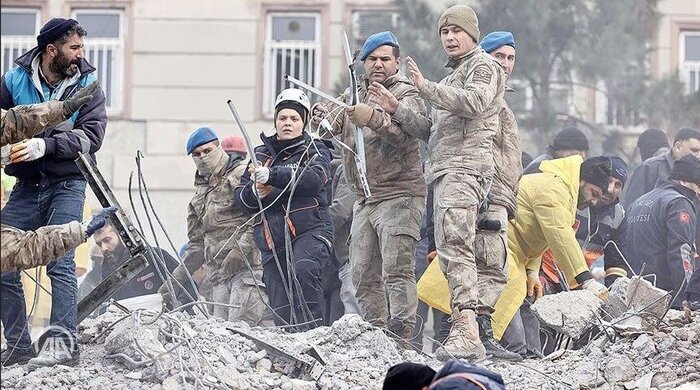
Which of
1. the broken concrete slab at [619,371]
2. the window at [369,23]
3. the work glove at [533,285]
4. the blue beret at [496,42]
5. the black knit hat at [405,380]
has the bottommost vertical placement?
the broken concrete slab at [619,371]

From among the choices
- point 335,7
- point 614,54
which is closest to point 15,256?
point 614,54

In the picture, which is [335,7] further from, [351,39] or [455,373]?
[455,373]

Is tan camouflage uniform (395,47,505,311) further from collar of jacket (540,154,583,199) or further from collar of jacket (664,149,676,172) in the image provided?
collar of jacket (664,149,676,172)

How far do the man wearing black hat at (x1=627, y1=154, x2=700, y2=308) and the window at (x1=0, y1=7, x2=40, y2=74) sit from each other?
12.0m

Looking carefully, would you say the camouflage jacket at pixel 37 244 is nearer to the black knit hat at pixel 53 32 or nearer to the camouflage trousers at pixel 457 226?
the black knit hat at pixel 53 32

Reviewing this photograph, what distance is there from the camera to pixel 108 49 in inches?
831

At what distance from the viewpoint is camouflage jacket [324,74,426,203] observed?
912cm

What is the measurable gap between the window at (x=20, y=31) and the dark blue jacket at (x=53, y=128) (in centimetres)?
1290

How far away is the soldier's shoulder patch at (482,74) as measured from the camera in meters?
8.77

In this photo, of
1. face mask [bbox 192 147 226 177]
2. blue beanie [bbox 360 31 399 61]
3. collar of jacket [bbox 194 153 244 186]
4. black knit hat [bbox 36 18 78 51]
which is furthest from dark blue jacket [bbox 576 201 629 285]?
black knit hat [bbox 36 18 78 51]

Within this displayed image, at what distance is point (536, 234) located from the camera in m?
9.57

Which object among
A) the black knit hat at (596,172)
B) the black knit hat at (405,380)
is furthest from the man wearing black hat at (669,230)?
the black knit hat at (405,380)

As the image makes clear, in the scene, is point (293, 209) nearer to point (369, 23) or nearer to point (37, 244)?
point (37, 244)

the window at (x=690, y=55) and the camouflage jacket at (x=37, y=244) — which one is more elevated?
the window at (x=690, y=55)
